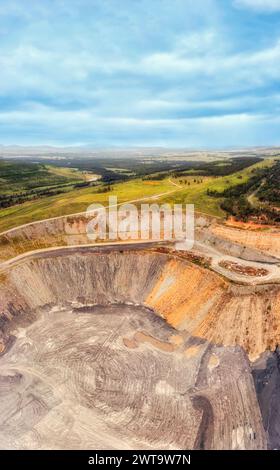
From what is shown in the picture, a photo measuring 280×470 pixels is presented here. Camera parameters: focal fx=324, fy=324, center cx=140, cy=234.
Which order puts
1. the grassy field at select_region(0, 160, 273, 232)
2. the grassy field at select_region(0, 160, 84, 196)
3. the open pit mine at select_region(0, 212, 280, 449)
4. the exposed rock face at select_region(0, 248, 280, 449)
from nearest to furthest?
the exposed rock face at select_region(0, 248, 280, 449)
the open pit mine at select_region(0, 212, 280, 449)
the grassy field at select_region(0, 160, 273, 232)
the grassy field at select_region(0, 160, 84, 196)

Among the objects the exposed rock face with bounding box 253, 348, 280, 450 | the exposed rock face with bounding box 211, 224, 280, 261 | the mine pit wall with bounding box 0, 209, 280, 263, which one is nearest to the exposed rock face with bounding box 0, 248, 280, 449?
the exposed rock face with bounding box 253, 348, 280, 450

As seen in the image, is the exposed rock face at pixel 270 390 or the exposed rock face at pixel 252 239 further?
the exposed rock face at pixel 252 239

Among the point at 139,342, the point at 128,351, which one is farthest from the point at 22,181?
the point at 128,351

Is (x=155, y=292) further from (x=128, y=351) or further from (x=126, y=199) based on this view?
(x=126, y=199)

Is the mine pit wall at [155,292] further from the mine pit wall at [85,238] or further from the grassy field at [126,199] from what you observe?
the grassy field at [126,199]

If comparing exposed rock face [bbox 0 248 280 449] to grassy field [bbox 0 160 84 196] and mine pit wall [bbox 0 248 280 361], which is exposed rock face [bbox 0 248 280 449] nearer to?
mine pit wall [bbox 0 248 280 361]

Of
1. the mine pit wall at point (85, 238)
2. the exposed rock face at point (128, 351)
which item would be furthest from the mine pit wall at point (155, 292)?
the mine pit wall at point (85, 238)
